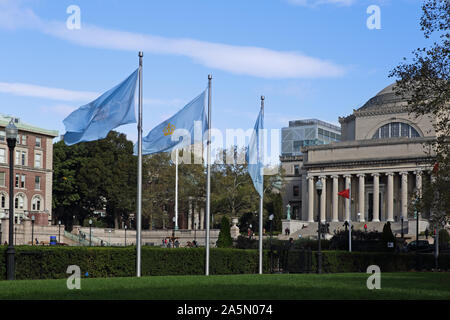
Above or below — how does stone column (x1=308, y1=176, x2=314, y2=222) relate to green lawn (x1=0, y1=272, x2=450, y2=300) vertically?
above

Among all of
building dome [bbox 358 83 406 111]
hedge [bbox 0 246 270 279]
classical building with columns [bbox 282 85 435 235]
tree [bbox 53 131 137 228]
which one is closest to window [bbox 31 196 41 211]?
tree [bbox 53 131 137 228]

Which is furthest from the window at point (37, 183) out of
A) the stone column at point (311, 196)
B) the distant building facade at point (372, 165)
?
the stone column at point (311, 196)

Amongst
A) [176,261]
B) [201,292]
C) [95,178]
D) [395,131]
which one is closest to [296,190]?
[395,131]

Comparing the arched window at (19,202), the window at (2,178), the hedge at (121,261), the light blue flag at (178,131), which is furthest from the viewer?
the arched window at (19,202)

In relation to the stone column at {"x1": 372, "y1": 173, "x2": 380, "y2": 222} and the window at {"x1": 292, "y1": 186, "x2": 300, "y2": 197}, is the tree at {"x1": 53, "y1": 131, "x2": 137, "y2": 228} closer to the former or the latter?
the stone column at {"x1": 372, "y1": 173, "x2": 380, "y2": 222}

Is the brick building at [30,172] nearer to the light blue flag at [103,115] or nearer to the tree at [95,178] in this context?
the tree at [95,178]

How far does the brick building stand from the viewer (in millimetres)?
95812

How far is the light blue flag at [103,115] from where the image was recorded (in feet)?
87.6

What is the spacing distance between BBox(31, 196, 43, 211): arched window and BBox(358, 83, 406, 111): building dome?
5157 centimetres

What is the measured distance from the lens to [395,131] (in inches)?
4360

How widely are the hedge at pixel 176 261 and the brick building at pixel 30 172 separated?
62656 millimetres

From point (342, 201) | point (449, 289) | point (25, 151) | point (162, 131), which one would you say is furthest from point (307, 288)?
point (342, 201)

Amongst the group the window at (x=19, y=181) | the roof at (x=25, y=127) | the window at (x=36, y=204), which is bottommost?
the window at (x=36, y=204)
